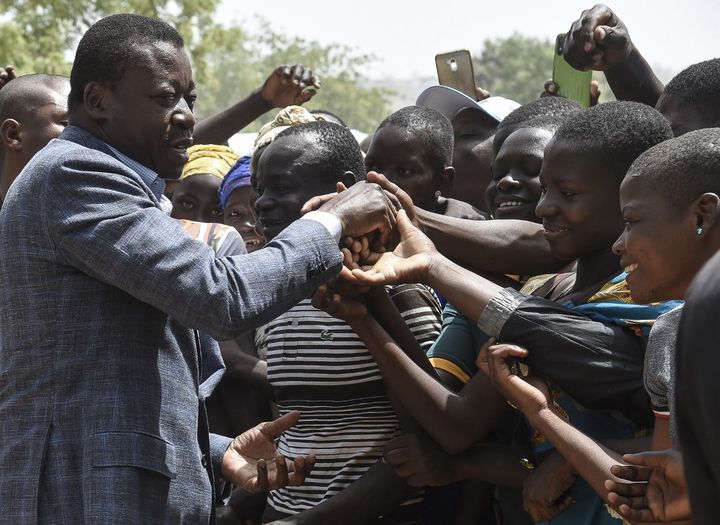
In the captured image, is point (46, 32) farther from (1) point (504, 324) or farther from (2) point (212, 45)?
(1) point (504, 324)

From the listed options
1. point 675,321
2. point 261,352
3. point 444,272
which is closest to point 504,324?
point 444,272

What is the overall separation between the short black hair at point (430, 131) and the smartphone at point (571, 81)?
1.12 meters

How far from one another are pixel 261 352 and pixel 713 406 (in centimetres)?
327

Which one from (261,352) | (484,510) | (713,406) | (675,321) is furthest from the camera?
(261,352)

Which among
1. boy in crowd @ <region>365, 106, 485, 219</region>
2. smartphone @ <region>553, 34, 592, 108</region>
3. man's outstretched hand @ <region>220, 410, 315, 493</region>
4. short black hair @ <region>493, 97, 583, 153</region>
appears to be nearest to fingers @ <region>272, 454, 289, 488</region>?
man's outstretched hand @ <region>220, 410, 315, 493</region>

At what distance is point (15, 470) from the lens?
279 centimetres

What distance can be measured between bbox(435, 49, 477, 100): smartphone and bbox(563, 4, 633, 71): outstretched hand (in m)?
1.50

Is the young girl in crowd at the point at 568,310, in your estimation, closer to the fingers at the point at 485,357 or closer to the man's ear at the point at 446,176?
the fingers at the point at 485,357

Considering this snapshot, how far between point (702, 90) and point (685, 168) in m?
1.21

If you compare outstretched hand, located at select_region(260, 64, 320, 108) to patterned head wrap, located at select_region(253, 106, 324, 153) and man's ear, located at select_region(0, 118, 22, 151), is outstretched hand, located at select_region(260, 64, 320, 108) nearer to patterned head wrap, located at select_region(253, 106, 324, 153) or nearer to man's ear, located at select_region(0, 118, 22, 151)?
patterned head wrap, located at select_region(253, 106, 324, 153)

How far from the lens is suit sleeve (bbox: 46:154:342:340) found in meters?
2.73

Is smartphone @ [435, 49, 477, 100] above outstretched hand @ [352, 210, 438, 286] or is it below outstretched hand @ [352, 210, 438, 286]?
above

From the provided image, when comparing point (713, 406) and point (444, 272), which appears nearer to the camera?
point (713, 406)

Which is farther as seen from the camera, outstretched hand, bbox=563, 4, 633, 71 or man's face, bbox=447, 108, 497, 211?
man's face, bbox=447, 108, 497, 211
